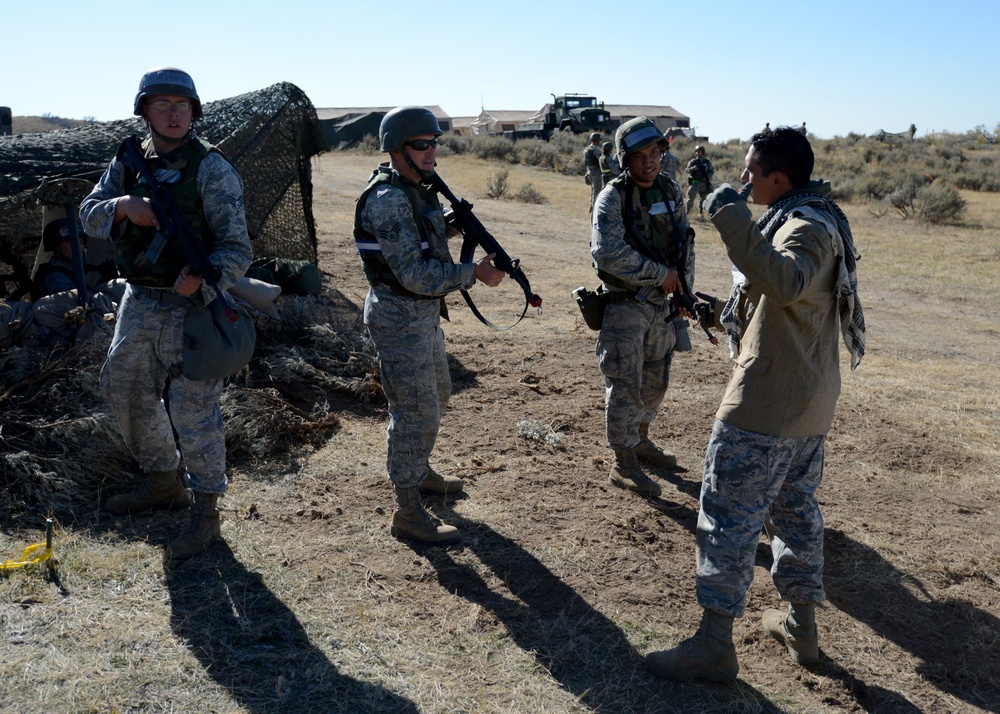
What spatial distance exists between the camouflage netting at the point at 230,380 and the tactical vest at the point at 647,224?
224 centimetres

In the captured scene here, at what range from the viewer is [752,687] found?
2971 mm

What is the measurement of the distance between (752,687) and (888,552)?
1.42 meters

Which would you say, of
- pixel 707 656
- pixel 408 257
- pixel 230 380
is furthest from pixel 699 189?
pixel 707 656

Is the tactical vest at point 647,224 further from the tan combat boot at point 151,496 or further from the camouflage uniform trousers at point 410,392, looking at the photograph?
the tan combat boot at point 151,496

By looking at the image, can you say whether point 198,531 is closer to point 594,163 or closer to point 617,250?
point 617,250

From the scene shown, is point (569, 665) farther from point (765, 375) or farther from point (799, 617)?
point (765, 375)

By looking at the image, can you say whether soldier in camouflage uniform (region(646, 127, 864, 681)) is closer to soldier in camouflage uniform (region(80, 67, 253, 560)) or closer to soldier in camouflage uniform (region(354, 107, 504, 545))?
soldier in camouflage uniform (region(354, 107, 504, 545))

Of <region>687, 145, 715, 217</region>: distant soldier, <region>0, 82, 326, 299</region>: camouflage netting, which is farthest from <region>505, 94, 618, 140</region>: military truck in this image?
<region>0, 82, 326, 299</region>: camouflage netting

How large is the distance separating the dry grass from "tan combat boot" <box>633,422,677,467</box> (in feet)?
0.49

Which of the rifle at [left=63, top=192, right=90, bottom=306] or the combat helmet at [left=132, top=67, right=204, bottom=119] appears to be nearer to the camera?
the combat helmet at [left=132, top=67, right=204, bottom=119]

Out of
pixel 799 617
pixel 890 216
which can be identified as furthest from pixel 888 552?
pixel 890 216

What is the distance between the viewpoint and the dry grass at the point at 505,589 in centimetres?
293

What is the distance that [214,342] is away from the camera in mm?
3365

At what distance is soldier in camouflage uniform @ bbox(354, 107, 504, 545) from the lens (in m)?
3.55
